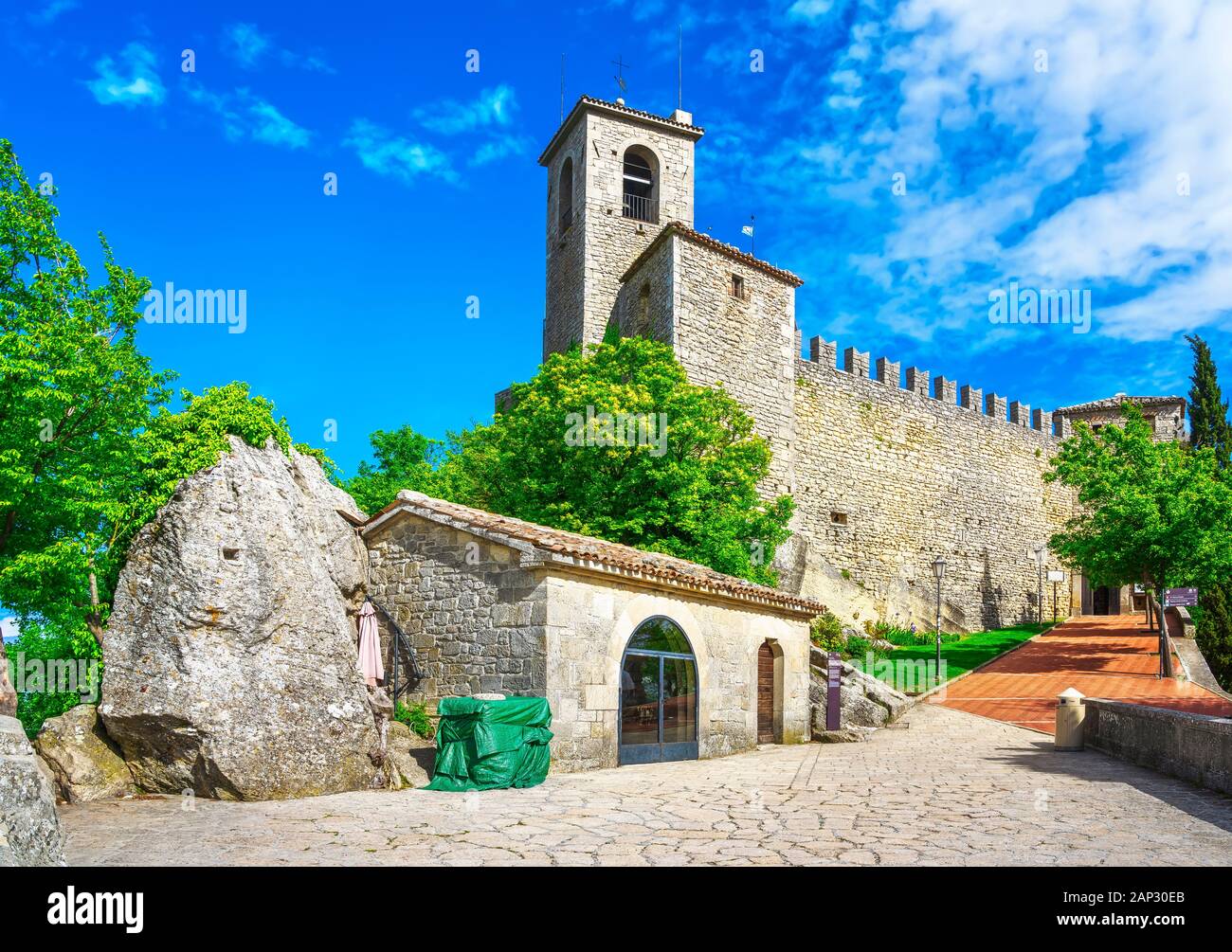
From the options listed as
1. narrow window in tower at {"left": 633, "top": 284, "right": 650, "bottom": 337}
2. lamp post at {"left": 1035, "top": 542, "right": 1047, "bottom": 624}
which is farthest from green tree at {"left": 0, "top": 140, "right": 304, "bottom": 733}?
lamp post at {"left": 1035, "top": 542, "right": 1047, "bottom": 624}

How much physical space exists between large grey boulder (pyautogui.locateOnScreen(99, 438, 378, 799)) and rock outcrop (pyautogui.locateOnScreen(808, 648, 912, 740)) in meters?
11.1

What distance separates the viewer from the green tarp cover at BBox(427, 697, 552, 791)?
10.0 m

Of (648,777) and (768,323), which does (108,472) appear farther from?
(768,323)

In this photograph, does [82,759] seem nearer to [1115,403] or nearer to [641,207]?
[641,207]

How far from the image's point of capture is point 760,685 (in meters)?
17.8

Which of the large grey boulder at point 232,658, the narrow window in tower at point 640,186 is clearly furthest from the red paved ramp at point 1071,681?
the narrow window in tower at point 640,186

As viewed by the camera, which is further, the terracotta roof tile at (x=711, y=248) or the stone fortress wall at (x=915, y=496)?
the stone fortress wall at (x=915, y=496)

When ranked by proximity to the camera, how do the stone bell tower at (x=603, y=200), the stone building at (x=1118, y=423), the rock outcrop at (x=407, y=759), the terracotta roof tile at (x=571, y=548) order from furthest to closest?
the stone building at (x=1118, y=423) < the stone bell tower at (x=603, y=200) < the terracotta roof tile at (x=571, y=548) < the rock outcrop at (x=407, y=759)

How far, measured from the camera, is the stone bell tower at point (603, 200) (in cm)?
3052

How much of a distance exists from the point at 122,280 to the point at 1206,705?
74.6 feet

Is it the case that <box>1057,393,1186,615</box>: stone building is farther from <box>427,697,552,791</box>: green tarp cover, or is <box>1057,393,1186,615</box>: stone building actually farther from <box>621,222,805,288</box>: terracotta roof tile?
<box>427,697,552,791</box>: green tarp cover

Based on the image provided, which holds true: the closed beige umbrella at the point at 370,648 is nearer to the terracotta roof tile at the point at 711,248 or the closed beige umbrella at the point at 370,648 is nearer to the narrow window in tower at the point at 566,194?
the terracotta roof tile at the point at 711,248

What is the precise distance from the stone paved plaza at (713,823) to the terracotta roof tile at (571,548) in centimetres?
270
